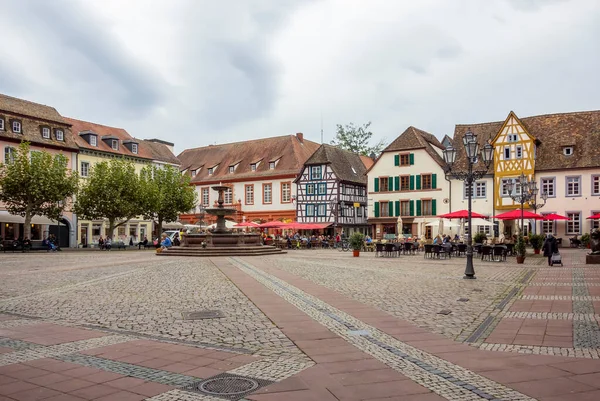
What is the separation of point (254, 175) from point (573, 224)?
31.8 metres

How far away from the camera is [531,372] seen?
5695mm

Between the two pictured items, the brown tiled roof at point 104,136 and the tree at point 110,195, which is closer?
the tree at point 110,195

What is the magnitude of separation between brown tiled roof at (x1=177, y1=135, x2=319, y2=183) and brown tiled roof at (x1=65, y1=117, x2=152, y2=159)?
874cm

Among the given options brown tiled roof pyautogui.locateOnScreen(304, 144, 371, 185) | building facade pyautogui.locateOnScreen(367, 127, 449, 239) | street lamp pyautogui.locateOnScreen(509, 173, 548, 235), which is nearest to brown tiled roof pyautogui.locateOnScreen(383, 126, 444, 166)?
building facade pyautogui.locateOnScreen(367, 127, 449, 239)

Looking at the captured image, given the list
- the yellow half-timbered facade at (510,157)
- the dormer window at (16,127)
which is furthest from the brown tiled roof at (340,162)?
the dormer window at (16,127)

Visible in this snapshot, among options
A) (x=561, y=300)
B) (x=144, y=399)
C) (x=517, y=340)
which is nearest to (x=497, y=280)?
(x=561, y=300)

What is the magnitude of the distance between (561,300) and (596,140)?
34.5 metres

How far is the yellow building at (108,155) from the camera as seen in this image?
49938 mm

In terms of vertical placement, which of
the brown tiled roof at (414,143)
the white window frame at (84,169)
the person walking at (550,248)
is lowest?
the person walking at (550,248)

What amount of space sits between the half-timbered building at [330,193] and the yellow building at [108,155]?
54.1 feet

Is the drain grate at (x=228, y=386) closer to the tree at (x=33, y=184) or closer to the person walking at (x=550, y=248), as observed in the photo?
the person walking at (x=550, y=248)

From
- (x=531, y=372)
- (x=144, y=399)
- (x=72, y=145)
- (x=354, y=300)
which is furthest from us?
(x=72, y=145)

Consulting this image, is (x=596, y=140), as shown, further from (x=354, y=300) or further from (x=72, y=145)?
(x=72, y=145)

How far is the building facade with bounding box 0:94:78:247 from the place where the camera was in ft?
138
